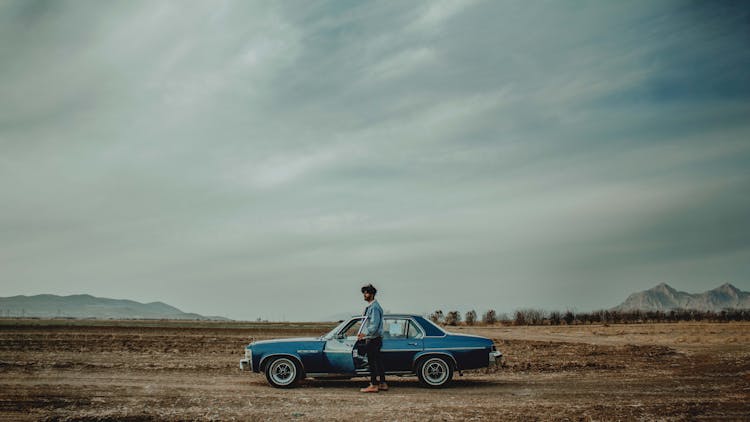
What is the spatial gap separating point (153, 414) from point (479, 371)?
10102 millimetres

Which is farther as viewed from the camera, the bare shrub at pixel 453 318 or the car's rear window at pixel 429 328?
the bare shrub at pixel 453 318

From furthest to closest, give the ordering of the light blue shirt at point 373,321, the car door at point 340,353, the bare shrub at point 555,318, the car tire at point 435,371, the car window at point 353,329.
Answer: the bare shrub at point 555,318 → the car window at point 353,329 → the car tire at point 435,371 → the car door at point 340,353 → the light blue shirt at point 373,321

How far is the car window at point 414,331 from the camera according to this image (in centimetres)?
1263

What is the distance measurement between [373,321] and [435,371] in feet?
6.70

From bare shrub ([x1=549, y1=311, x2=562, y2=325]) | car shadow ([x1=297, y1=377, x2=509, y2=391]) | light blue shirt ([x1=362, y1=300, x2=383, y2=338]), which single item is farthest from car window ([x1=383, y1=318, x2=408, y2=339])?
bare shrub ([x1=549, y1=311, x2=562, y2=325])

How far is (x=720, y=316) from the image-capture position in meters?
69.0

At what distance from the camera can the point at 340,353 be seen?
12.4 meters

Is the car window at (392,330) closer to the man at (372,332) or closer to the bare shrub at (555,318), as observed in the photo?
the man at (372,332)

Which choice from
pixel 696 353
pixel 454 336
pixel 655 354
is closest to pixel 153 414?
pixel 454 336

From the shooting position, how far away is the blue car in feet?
40.6

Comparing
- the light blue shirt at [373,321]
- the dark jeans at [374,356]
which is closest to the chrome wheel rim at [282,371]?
the dark jeans at [374,356]

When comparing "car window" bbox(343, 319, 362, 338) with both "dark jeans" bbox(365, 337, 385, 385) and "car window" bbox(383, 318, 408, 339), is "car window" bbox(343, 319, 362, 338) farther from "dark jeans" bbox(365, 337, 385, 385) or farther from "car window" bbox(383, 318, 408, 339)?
"dark jeans" bbox(365, 337, 385, 385)

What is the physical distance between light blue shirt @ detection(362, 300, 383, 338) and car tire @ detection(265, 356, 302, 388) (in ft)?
6.24

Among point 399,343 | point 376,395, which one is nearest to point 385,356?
point 399,343
